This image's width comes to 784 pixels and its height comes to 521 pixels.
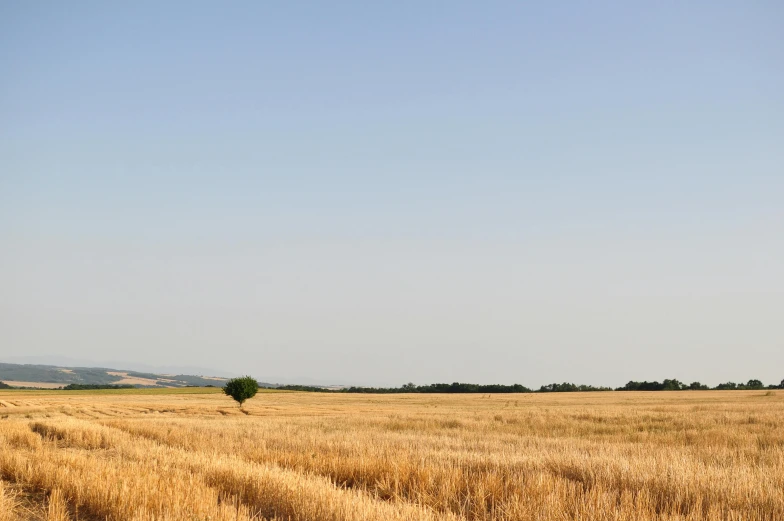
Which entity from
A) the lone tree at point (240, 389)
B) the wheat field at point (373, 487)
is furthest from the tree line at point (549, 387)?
the wheat field at point (373, 487)

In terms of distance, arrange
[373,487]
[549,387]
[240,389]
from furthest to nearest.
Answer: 1. [549,387]
2. [240,389]
3. [373,487]

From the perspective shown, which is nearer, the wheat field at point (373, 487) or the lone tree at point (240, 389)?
the wheat field at point (373, 487)

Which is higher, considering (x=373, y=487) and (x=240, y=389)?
(x=373, y=487)

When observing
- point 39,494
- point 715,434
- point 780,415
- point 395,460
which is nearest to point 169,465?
point 39,494

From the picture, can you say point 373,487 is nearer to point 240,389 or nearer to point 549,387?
point 240,389

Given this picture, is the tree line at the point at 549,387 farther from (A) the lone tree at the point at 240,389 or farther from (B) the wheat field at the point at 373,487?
(B) the wheat field at the point at 373,487

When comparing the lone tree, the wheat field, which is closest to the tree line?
the lone tree

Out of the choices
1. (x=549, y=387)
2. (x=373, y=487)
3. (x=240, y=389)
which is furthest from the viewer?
(x=549, y=387)

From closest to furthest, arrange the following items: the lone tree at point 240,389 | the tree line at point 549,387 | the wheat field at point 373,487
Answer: the wheat field at point 373,487 < the lone tree at point 240,389 < the tree line at point 549,387

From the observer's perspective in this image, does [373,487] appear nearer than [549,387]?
Yes

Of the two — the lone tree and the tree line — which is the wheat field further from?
the tree line

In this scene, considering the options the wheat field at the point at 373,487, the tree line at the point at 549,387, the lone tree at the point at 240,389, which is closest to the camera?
the wheat field at the point at 373,487

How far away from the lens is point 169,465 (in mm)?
12070

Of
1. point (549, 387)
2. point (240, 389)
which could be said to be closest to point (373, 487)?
point (240, 389)
